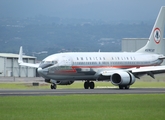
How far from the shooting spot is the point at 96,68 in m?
66.4

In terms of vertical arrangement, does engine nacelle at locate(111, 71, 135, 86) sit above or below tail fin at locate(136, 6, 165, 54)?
below

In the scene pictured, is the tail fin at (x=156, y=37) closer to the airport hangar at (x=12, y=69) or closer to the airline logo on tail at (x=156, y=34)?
the airline logo on tail at (x=156, y=34)

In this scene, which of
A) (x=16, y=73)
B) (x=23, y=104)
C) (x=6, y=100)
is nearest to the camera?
(x=23, y=104)

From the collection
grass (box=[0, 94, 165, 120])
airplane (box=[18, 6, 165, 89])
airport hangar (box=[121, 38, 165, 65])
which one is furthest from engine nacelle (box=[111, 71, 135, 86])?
airport hangar (box=[121, 38, 165, 65])

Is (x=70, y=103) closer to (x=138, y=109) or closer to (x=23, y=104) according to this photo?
(x=23, y=104)

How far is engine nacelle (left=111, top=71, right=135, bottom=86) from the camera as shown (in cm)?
6331

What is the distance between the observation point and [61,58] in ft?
211

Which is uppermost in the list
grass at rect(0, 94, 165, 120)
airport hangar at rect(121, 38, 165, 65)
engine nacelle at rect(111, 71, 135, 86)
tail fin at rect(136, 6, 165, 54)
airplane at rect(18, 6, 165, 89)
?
airport hangar at rect(121, 38, 165, 65)

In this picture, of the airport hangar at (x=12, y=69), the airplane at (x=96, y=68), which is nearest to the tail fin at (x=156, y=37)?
the airplane at (x=96, y=68)

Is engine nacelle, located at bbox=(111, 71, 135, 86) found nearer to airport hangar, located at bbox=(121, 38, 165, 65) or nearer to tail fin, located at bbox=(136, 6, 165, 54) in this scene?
tail fin, located at bbox=(136, 6, 165, 54)

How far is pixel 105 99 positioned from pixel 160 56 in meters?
30.5

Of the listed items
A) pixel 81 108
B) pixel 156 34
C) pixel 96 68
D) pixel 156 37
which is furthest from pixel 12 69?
pixel 81 108

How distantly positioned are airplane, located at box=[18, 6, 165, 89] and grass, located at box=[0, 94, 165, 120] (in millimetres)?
18423

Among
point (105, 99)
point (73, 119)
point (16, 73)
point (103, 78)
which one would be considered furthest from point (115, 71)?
point (16, 73)
